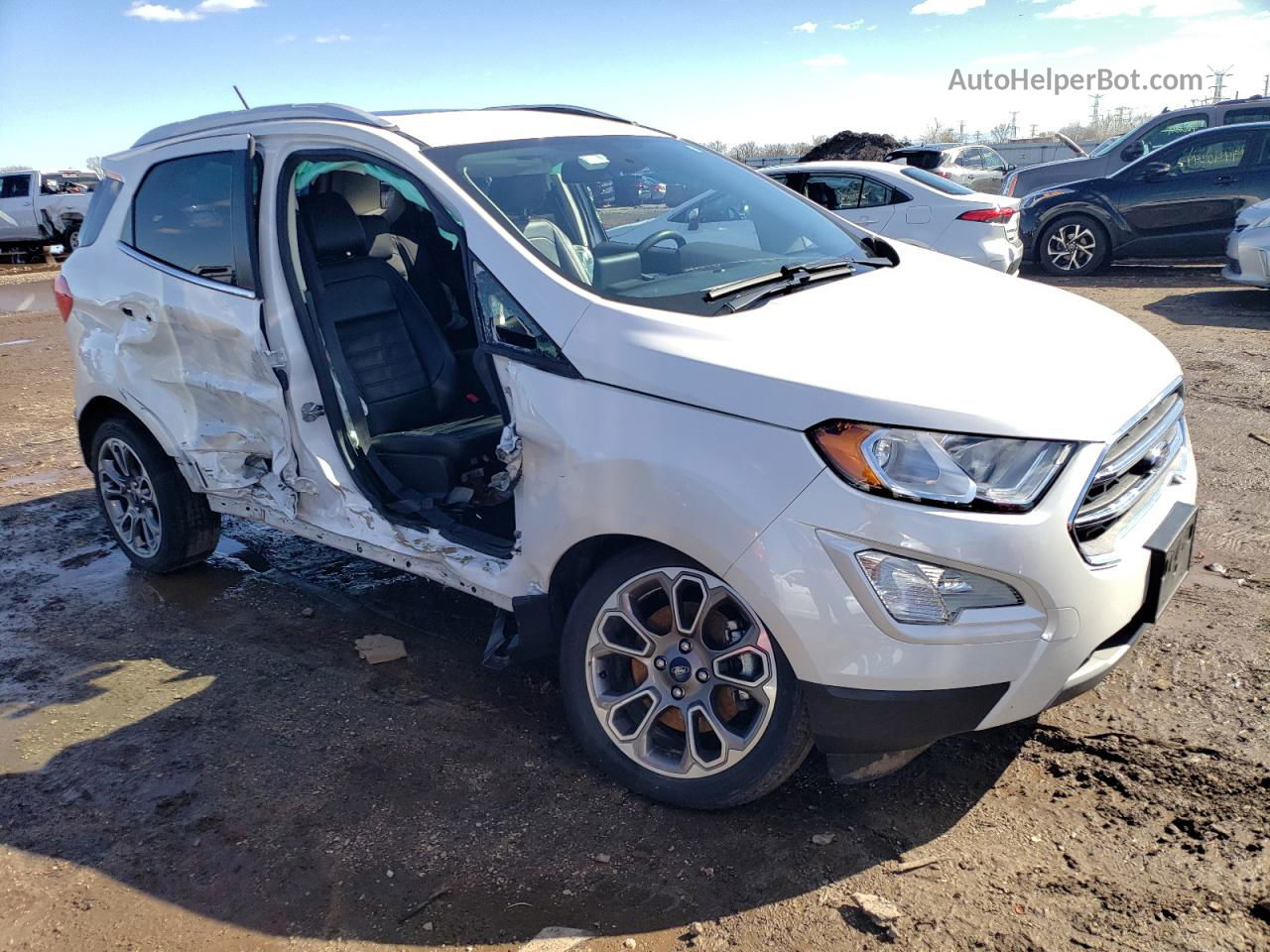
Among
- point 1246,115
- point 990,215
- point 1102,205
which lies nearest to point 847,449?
point 990,215

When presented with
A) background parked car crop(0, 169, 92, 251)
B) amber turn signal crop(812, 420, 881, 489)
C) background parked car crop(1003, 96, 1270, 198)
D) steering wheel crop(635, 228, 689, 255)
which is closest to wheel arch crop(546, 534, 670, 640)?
amber turn signal crop(812, 420, 881, 489)

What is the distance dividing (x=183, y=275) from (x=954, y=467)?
3.32 metres

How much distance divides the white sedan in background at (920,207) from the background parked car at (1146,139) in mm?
4407

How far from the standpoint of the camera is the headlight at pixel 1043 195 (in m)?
12.5

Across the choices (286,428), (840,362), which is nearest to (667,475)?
(840,362)

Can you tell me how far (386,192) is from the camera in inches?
175

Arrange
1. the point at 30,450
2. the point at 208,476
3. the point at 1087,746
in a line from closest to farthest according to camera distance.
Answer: the point at 1087,746 < the point at 208,476 < the point at 30,450

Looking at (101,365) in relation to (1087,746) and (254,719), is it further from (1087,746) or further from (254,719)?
(1087,746)

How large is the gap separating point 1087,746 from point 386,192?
348 centimetres

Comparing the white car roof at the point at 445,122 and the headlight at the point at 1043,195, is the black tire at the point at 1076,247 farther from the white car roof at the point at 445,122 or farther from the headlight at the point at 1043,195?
the white car roof at the point at 445,122

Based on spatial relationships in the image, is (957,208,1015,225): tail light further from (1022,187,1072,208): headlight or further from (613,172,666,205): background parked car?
(613,172,666,205): background parked car

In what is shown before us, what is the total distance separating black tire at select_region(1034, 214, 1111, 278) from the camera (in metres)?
12.5

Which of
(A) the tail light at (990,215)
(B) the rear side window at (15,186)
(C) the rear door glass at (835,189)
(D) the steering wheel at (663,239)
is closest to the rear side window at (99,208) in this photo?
(D) the steering wheel at (663,239)

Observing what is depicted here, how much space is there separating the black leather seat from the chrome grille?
2176mm
